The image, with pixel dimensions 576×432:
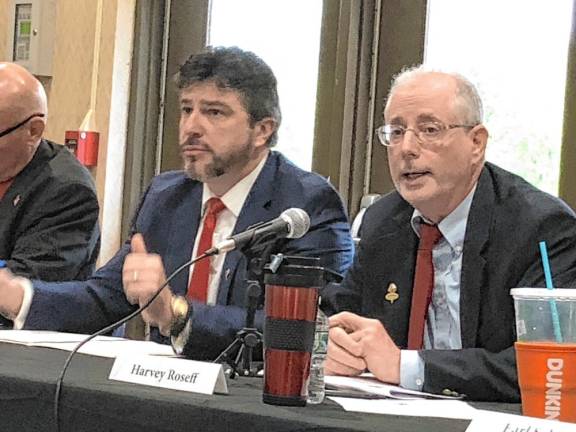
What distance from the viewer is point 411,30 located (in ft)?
12.4

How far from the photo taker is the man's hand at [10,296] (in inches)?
110

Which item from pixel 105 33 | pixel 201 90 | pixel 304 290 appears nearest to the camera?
pixel 304 290

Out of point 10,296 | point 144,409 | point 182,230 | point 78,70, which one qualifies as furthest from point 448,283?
point 78,70

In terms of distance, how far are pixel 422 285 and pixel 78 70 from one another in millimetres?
2400

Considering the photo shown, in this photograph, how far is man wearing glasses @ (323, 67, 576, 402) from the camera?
2.28 meters

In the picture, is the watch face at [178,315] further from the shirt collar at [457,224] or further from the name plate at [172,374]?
the shirt collar at [457,224]

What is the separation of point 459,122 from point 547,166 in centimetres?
105

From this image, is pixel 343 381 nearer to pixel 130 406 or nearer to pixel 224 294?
pixel 130 406

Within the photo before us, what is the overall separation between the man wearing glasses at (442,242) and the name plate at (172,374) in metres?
0.50

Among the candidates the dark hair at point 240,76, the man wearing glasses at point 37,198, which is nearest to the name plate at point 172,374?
the dark hair at point 240,76

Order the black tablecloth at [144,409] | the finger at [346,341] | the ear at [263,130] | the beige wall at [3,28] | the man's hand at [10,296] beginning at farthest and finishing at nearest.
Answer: the beige wall at [3,28] < the ear at [263,130] < the man's hand at [10,296] < the finger at [346,341] < the black tablecloth at [144,409]

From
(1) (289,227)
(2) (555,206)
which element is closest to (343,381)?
(1) (289,227)

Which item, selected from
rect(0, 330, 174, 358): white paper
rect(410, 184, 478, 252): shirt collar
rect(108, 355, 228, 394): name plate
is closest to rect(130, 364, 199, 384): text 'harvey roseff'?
rect(108, 355, 228, 394): name plate

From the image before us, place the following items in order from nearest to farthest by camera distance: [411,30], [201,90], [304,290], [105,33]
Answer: [304,290]
[201,90]
[411,30]
[105,33]
